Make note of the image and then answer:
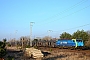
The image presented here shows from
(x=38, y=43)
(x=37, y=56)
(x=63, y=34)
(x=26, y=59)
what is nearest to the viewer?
(x=26, y=59)

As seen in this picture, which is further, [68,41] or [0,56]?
[68,41]

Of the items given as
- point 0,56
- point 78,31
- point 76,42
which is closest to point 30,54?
point 0,56

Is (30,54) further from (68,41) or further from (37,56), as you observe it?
(68,41)

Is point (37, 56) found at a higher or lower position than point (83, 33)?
lower

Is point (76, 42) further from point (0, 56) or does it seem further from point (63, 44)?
point (0, 56)

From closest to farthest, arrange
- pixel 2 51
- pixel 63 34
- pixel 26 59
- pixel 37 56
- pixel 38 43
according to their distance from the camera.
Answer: pixel 2 51 < pixel 26 59 < pixel 37 56 < pixel 38 43 < pixel 63 34

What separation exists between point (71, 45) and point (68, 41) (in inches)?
65.3

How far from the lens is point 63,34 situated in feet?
316

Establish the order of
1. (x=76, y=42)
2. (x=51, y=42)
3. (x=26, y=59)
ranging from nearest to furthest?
(x=26, y=59)
(x=76, y=42)
(x=51, y=42)

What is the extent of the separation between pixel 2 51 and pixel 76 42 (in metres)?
36.7

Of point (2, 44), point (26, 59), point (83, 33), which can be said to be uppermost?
point (83, 33)

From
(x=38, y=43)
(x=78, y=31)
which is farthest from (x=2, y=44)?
(x=78, y=31)

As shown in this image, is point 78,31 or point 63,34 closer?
point 78,31

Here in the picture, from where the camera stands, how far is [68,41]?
54.6 meters
